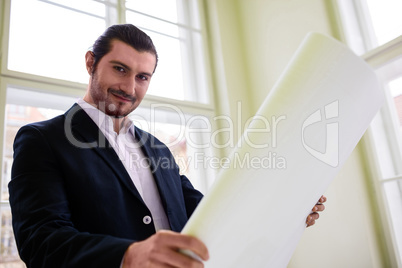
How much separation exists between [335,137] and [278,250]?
0.22m

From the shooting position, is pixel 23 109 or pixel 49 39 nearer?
pixel 23 109

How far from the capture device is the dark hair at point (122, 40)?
45.8 inches

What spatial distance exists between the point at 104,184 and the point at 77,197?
78mm

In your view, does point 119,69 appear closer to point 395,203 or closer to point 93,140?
point 93,140

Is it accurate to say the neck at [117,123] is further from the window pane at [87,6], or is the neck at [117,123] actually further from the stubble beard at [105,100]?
the window pane at [87,6]

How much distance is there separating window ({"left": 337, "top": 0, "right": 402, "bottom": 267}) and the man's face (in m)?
1.42

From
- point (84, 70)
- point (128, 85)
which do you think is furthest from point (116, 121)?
point (84, 70)

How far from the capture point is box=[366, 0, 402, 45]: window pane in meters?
1.92

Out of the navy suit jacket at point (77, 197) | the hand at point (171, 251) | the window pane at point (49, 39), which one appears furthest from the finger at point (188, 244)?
the window pane at point (49, 39)

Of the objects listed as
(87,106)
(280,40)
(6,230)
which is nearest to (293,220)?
(87,106)

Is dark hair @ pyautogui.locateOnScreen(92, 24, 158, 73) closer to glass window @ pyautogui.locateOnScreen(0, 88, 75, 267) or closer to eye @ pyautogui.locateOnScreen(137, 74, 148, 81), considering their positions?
eye @ pyautogui.locateOnScreen(137, 74, 148, 81)

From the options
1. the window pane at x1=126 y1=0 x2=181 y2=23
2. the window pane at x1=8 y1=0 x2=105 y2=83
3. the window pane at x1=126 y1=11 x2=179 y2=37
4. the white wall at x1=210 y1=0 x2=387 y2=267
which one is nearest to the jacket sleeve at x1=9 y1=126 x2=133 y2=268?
the window pane at x1=8 y1=0 x2=105 y2=83

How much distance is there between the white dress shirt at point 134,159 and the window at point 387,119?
1.41 m

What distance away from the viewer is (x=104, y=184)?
0.89 meters
